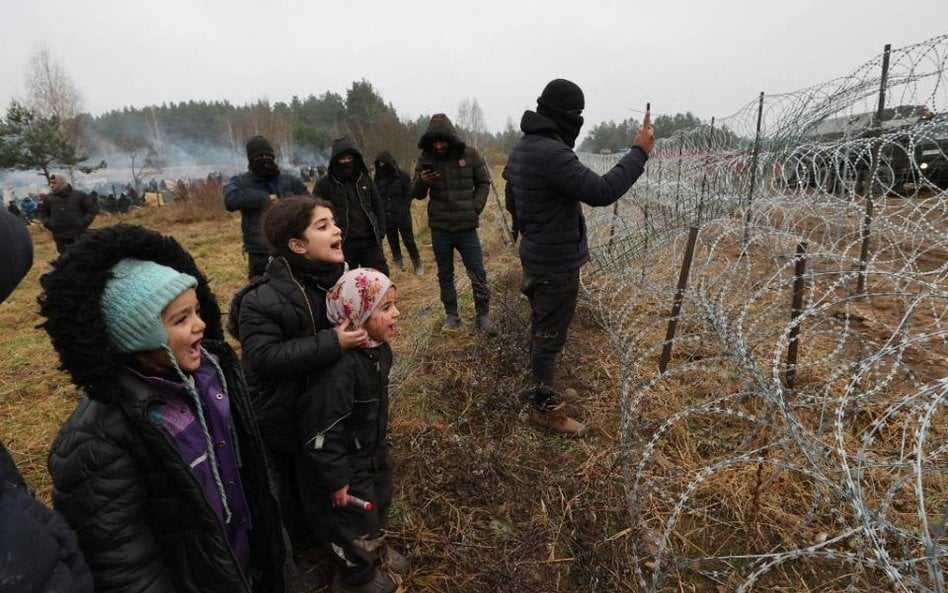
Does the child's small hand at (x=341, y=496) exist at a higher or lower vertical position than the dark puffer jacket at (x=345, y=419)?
lower

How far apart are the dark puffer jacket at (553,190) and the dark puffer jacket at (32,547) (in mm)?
2218

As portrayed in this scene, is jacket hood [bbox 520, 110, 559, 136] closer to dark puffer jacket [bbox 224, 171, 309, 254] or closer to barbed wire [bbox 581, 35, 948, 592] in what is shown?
barbed wire [bbox 581, 35, 948, 592]

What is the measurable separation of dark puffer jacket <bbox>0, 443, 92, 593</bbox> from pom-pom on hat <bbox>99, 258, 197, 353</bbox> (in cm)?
30

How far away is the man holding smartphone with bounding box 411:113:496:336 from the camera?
13.5 feet

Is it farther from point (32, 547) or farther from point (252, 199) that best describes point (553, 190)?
point (252, 199)

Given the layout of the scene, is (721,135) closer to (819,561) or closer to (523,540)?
(819,561)

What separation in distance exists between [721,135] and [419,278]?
13.6 feet

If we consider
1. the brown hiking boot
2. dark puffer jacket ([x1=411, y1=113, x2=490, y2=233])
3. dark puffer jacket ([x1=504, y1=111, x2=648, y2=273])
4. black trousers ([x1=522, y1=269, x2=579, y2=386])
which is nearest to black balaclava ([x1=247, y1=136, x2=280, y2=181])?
dark puffer jacket ([x1=411, y1=113, x2=490, y2=233])

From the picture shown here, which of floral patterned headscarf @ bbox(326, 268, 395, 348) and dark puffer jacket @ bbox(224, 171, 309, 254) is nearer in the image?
floral patterned headscarf @ bbox(326, 268, 395, 348)

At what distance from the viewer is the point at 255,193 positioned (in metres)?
4.06

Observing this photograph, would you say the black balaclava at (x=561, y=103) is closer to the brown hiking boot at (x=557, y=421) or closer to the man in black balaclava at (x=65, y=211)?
the brown hiking boot at (x=557, y=421)

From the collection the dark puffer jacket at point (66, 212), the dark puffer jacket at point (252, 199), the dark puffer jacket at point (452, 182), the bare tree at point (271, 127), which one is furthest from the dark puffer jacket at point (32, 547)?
the bare tree at point (271, 127)

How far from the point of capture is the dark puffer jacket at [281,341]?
1.64 m

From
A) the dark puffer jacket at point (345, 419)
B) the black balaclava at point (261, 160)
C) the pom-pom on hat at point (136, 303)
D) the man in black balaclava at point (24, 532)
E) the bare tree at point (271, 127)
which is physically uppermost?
the bare tree at point (271, 127)
